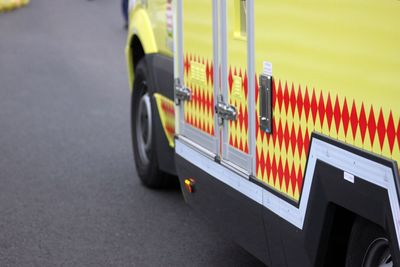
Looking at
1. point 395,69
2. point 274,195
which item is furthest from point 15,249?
point 395,69

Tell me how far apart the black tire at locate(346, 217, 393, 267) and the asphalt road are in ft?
5.87

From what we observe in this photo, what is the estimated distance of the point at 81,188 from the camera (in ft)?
24.9

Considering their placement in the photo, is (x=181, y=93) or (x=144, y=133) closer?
(x=181, y=93)

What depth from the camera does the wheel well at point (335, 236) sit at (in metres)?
3.84

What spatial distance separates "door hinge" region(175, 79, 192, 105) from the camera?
5.54 meters

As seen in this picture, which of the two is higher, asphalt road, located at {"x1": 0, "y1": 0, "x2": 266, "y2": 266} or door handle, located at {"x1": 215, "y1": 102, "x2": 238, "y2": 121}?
door handle, located at {"x1": 215, "y1": 102, "x2": 238, "y2": 121}

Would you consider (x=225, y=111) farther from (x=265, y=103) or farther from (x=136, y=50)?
(x=136, y=50)

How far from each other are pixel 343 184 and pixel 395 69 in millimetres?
594

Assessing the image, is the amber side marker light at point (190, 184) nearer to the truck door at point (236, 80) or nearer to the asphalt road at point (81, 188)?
the asphalt road at point (81, 188)

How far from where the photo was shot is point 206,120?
5.22m

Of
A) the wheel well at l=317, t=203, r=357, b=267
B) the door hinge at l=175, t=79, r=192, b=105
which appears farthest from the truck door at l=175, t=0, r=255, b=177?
the wheel well at l=317, t=203, r=357, b=267

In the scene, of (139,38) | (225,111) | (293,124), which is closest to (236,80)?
(225,111)

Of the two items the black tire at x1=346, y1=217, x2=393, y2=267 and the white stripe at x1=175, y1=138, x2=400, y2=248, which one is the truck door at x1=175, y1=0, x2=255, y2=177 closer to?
the white stripe at x1=175, y1=138, x2=400, y2=248

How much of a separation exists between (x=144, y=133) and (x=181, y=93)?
1.83 metres
